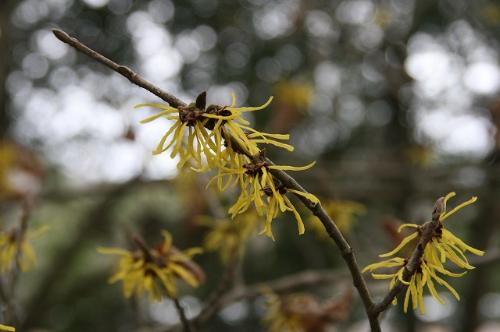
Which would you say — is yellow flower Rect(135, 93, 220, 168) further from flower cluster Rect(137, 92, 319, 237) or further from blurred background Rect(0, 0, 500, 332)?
blurred background Rect(0, 0, 500, 332)

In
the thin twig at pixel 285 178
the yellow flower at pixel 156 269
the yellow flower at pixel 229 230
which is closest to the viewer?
the thin twig at pixel 285 178

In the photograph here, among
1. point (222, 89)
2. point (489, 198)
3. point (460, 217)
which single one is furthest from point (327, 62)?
point (489, 198)

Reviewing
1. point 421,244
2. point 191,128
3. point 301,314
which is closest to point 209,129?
point 191,128

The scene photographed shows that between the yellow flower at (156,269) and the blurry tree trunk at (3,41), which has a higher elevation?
the blurry tree trunk at (3,41)

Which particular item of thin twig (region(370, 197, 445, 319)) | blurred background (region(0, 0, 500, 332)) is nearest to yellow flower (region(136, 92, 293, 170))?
thin twig (region(370, 197, 445, 319))

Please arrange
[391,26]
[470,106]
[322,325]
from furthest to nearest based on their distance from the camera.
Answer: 1. [391,26]
2. [470,106]
3. [322,325]

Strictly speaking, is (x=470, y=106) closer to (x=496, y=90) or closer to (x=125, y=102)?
(x=496, y=90)

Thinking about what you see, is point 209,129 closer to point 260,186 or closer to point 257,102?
point 260,186

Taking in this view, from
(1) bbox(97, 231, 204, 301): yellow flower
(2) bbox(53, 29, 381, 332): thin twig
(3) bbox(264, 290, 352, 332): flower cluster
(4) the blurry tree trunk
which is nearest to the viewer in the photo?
(2) bbox(53, 29, 381, 332): thin twig

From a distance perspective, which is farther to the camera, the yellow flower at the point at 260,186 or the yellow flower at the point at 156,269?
the yellow flower at the point at 156,269

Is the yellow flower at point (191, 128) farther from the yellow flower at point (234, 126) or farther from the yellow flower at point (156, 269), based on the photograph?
the yellow flower at point (156, 269)

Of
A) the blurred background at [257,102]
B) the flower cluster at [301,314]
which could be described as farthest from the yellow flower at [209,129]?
the blurred background at [257,102]
